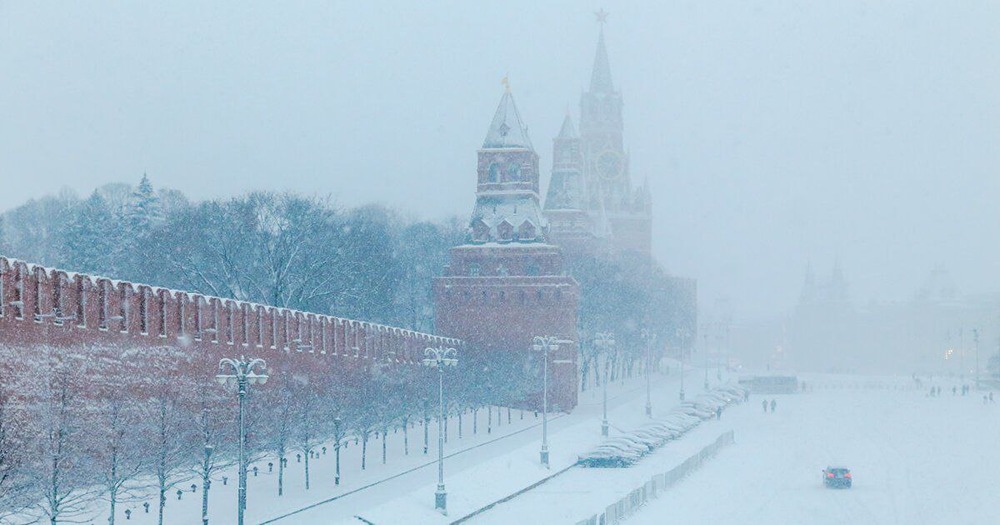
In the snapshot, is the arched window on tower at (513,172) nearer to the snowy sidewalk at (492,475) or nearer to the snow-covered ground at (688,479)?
the snow-covered ground at (688,479)

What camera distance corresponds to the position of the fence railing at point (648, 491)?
3403cm

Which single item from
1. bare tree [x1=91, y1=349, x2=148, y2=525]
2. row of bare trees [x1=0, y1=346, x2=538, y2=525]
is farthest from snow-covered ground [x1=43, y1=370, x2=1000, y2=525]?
bare tree [x1=91, y1=349, x2=148, y2=525]

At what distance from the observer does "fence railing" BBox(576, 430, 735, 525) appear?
34031mm

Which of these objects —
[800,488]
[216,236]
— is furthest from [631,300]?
[800,488]

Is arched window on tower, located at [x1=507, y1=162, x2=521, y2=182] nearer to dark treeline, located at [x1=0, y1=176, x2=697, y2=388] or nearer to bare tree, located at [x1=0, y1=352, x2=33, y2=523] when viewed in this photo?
dark treeline, located at [x1=0, y1=176, x2=697, y2=388]

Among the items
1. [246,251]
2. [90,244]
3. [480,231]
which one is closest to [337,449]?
[246,251]

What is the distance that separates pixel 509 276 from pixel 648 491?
27.8 meters

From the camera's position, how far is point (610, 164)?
140000mm

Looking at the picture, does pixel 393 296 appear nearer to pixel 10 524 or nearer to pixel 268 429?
pixel 268 429

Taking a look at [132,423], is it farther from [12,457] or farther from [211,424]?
[12,457]

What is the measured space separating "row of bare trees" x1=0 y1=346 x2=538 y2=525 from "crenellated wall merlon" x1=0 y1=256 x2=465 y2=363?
49cm

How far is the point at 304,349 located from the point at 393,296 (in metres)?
31.9

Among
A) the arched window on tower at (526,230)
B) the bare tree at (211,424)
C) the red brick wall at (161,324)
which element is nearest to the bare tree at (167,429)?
the bare tree at (211,424)

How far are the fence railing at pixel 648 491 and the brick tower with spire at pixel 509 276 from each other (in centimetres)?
1472
